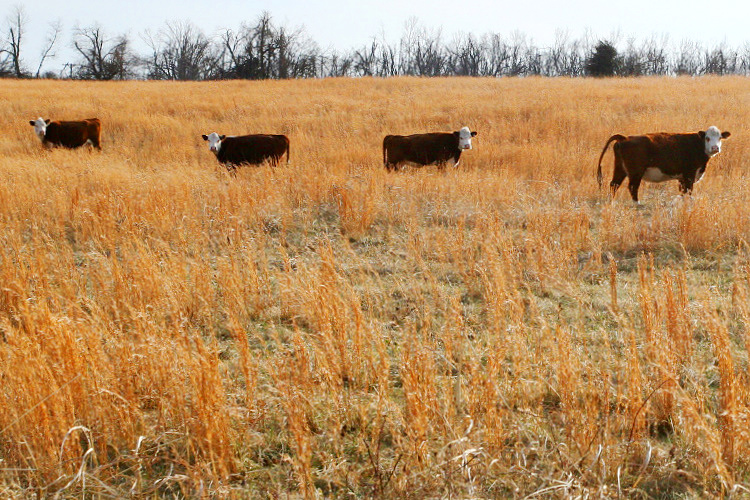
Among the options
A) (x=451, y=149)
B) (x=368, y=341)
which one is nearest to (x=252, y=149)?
(x=451, y=149)

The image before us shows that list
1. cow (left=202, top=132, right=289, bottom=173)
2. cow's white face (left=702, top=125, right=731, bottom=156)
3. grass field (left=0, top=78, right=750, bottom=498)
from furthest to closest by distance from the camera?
cow (left=202, top=132, right=289, bottom=173)
cow's white face (left=702, top=125, right=731, bottom=156)
grass field (left=0, top=78, right=750, bottom=498)

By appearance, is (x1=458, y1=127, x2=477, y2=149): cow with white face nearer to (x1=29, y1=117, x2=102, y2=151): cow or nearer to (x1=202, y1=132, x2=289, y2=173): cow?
(x1=202, y1=132, x2=289, y2=173): cow

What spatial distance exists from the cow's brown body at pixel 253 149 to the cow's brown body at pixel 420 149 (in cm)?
208

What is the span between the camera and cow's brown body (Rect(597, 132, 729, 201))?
825 centimetres

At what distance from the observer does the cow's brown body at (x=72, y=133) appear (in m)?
14.6

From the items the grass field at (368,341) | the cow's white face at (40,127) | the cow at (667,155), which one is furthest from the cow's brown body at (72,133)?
the cow at (667,155)

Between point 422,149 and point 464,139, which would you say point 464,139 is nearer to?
point 464,139

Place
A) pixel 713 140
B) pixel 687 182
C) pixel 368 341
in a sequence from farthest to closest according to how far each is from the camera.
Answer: pixel 687 182, pixel 713 140, pixel 368 341

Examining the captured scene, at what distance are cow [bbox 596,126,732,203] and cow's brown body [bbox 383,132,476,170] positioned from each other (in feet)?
11.8

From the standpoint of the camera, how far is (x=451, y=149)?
11.4m

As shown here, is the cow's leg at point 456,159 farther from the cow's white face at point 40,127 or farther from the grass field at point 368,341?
the cow's white face at point 40,127

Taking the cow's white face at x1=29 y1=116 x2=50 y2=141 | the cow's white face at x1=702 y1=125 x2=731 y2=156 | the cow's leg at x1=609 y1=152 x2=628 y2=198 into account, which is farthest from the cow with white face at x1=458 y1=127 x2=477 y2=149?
the cow's white face at x1=29 y1=116 x2=50 y2=141

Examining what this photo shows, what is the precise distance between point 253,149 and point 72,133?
619cm

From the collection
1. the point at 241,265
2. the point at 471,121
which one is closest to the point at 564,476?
the point at 241,265
